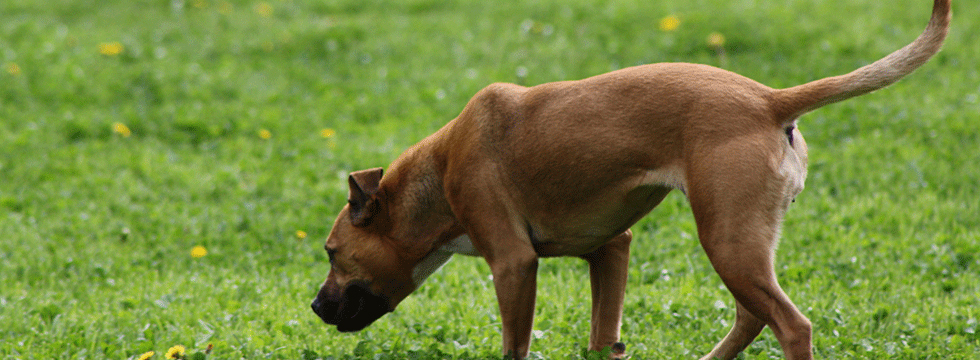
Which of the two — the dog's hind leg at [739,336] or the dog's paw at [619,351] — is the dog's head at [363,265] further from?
the dog's hind leg at [739,336]

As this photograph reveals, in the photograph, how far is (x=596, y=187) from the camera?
4.07m

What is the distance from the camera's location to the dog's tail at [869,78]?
12.3ft

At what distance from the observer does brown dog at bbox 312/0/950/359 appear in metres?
3.70

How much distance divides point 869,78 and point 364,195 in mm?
2231

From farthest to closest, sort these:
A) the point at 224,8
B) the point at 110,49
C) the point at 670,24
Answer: the point at 224,8 < the point at 110,49 < the point at 670,24

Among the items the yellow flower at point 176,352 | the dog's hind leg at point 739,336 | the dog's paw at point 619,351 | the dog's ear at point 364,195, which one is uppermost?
the dog's ear at point 364,195

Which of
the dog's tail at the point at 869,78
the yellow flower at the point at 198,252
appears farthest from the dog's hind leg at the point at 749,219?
the yellow flower at the point at 198,252

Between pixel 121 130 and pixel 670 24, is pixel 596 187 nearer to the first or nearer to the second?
pixel 121 130

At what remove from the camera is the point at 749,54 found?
32.8 ft

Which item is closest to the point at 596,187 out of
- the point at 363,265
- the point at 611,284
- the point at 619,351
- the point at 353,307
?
the point at 611,284

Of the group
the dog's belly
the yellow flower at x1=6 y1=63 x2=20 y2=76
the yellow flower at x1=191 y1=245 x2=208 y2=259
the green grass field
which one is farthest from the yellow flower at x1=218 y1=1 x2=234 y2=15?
the dog's belly

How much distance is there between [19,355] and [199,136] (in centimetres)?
445

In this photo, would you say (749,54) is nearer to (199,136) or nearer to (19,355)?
(199,136)

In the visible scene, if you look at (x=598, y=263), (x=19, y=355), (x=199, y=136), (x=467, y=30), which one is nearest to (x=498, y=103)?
(x=598, y=263)
